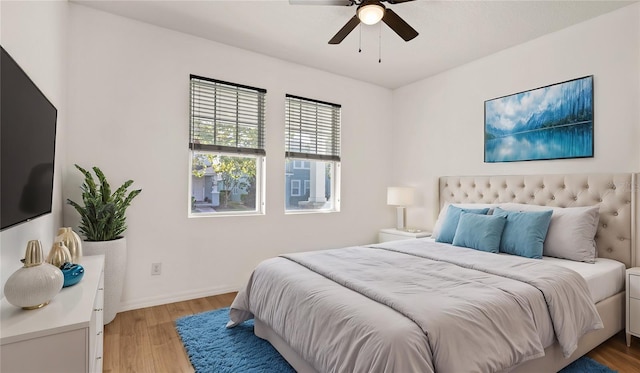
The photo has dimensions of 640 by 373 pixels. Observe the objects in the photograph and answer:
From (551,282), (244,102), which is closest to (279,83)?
(244,102)

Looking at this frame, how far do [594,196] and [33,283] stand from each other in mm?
3746

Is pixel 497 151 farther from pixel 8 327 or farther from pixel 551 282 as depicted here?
pixel 8 327

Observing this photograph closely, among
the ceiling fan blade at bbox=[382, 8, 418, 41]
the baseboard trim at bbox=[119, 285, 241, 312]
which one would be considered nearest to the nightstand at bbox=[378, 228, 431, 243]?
the baseboard trim at bbox=[119, 285, 241, 312]

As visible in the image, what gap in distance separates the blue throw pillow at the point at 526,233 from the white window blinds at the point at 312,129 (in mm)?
2175

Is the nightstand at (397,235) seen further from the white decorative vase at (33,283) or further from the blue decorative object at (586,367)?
the white decorative vase at (33,283)

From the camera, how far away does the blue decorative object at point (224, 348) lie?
2.02 metres

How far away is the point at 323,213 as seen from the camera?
413cm

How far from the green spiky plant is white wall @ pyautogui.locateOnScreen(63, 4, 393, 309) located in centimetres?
26

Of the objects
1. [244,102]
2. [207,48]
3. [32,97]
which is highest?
[207,48]

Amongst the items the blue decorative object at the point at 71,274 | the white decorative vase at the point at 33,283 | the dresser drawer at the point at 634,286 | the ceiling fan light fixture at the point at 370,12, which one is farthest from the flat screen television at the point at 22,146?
the dresser drawer at the point at 634,286

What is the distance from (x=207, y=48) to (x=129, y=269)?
7.45 feet

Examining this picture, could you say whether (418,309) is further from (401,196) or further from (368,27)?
(401,196)

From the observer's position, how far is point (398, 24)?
231cm

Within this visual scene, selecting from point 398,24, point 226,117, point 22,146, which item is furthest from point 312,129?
point 22,146
